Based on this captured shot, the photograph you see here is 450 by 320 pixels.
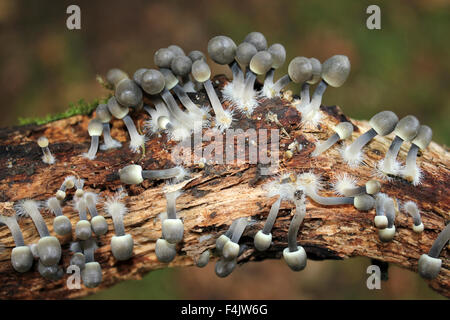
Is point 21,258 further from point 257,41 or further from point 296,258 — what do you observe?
point 257,41

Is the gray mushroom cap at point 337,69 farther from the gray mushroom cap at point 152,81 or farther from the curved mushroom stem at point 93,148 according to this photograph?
the curved mushroom stem at point 93,148

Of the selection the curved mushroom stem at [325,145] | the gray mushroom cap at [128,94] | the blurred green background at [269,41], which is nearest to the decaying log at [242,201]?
the curved mushroom stem at [325,145]

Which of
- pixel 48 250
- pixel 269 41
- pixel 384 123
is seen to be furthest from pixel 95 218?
pixel 269 41

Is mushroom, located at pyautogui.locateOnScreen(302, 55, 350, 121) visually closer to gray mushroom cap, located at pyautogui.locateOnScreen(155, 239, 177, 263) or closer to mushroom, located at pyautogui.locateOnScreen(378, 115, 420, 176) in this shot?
mushroom, located at pyautogui.locateOnScreen(378, 115, 420, 176)

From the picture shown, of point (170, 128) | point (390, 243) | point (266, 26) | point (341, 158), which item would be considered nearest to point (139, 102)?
point (170, 128)

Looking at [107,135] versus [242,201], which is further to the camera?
[107,135]

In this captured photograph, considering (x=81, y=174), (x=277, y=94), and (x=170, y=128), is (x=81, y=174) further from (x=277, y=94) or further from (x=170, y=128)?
(x=277, y=94)
